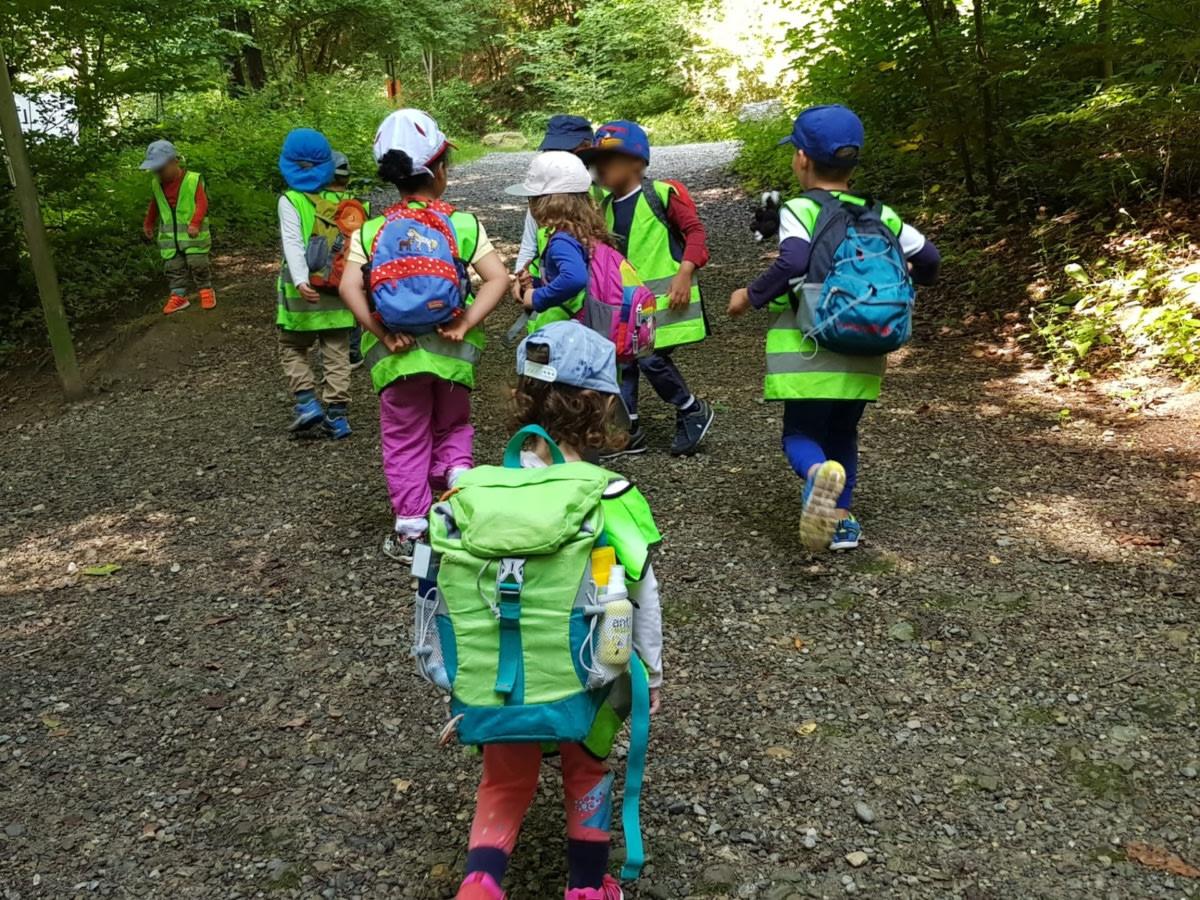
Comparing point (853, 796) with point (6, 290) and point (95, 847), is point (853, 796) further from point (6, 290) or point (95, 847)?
point (6, 290)

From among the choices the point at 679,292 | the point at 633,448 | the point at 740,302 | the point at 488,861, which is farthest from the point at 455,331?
the point at 488,861

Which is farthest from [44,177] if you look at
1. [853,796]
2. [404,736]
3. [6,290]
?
[853,796]

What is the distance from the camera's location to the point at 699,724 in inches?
125

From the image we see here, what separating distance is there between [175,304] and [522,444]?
7.54 metres

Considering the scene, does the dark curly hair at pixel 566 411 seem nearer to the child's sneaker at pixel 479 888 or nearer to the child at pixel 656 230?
the child's sneaker at pixel 479 888

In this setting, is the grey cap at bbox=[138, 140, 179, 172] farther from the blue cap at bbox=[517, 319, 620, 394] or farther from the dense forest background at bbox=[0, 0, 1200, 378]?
the blue cap at bbox=[517, 319, 620, 394]

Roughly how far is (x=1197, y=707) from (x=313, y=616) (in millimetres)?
3283

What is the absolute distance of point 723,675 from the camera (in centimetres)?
344

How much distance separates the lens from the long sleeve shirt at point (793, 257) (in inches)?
146

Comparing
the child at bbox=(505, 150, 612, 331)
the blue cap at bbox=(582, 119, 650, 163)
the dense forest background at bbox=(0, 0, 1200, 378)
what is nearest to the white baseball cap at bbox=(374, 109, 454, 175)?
the child at bbox=(505, 150, 612, 331)

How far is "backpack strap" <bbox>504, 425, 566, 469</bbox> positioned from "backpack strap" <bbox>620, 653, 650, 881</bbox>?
51 cm

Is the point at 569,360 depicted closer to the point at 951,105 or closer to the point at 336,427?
the point at 336,427

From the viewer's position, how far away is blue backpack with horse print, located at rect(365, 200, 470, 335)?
12.2ft

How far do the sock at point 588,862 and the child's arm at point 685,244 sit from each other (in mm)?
3300
